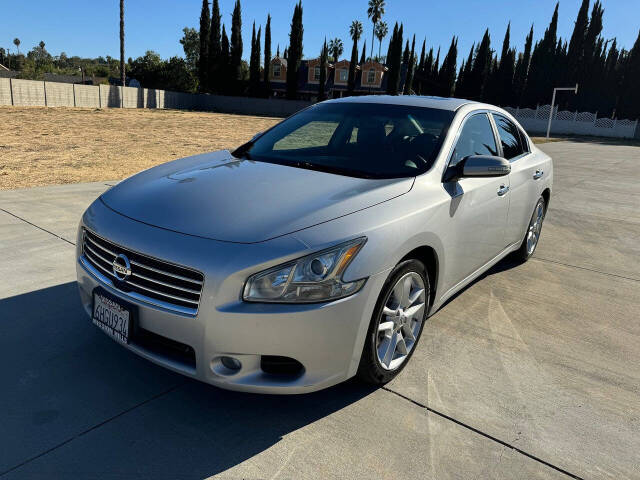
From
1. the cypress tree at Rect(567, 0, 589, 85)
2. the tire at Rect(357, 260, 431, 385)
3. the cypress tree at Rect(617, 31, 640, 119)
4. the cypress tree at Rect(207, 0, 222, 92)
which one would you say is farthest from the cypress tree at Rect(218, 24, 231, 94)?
the tire at Rect(357, 260, 431, 385)

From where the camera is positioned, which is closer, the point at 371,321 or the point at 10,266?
the point at 371,321

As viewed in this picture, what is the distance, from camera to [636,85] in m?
45.9

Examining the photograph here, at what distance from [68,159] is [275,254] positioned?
11.9 metres

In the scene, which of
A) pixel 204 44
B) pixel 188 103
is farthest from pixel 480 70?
pixel 188 103

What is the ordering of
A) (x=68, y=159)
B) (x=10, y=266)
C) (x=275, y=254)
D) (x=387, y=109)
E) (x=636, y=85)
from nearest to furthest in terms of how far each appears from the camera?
(x=275, y=254) < (x=387, y=109) < (x=10, y=266) < (x=68, y=159) < (x=636, y=85)

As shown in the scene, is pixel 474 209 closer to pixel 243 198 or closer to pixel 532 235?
pixel 243 198

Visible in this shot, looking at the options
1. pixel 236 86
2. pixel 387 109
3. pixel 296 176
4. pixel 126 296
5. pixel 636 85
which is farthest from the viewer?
pixel 236 86

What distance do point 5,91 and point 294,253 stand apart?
120ft

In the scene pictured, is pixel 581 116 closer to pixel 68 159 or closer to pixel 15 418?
pixel 68 159

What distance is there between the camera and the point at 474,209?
346 centimetres

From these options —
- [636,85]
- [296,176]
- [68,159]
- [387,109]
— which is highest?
[636,85]

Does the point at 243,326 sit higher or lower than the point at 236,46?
lower

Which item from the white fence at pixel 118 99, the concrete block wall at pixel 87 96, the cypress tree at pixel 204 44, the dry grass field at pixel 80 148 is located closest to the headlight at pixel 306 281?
the dry grass field at pixel 80 148

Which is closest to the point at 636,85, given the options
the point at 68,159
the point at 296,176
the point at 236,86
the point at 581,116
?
the point at 581,116
